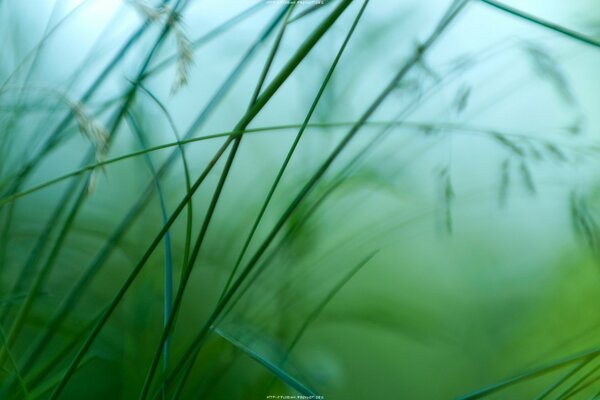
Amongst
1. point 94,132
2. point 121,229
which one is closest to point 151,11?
point 94,132

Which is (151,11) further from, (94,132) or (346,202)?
(346,202)

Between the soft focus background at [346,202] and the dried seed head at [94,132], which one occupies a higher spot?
the soft focus background at [346,202]

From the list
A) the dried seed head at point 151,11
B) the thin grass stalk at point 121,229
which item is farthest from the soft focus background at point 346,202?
the dried seed head at point 151,11

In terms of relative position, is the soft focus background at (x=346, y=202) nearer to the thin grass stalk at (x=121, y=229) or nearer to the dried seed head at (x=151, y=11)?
the thin grass stalk at (x=121, y=229)

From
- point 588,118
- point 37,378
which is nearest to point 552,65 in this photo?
point 588,118

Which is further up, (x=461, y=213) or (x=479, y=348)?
(x=461, y=213)

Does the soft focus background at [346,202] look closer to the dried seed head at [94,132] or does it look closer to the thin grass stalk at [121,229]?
the thin grass stalk at [121,229]

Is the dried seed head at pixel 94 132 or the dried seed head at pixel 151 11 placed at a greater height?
the dried seed head at pixel 151 11

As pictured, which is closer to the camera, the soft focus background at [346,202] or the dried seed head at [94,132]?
the dried seed head at [94,132]

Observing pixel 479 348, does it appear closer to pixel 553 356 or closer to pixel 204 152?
pixel 553 356
